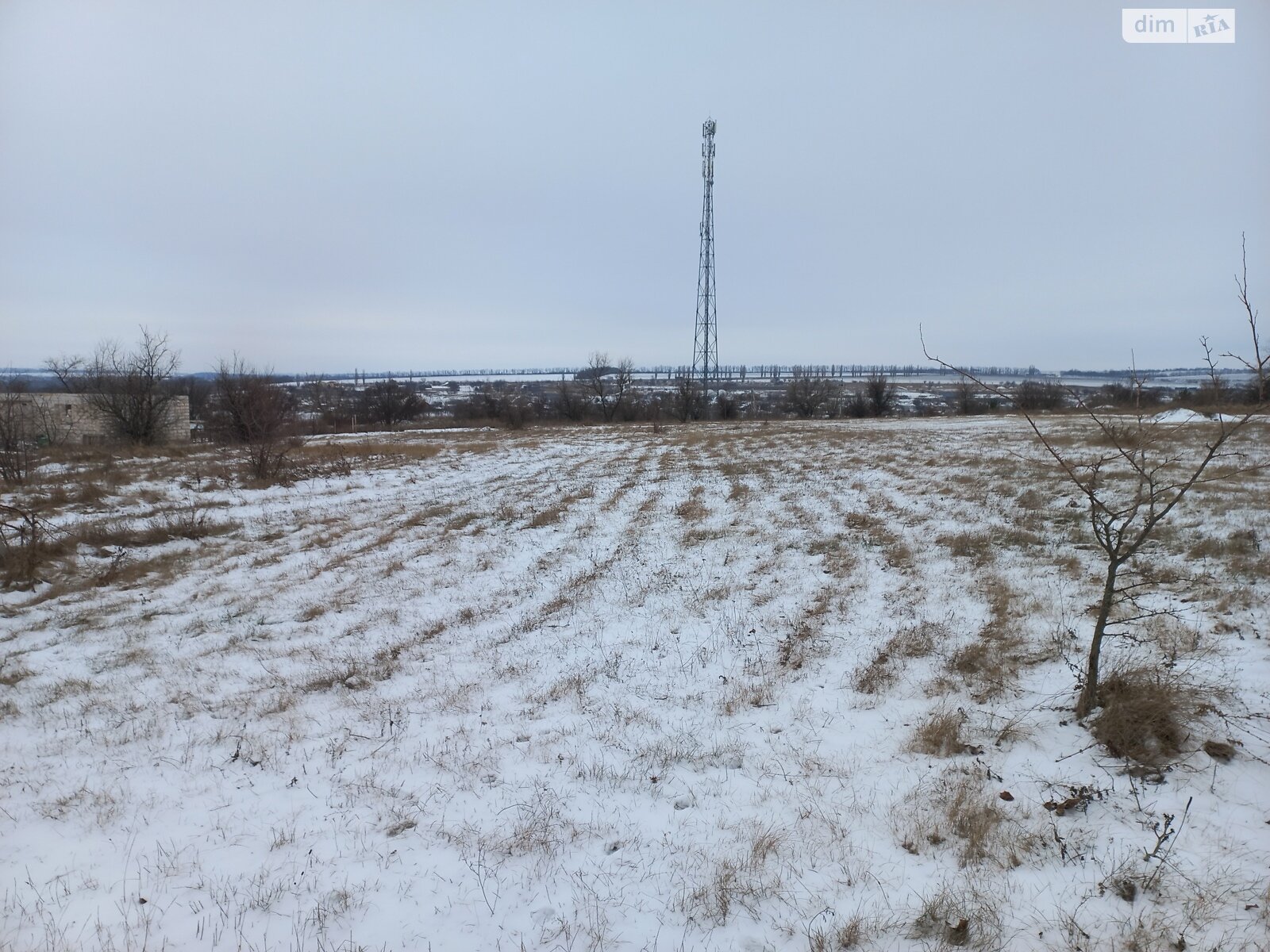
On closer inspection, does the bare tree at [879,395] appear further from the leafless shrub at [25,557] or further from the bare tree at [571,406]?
the leafless shrub at [25,557]

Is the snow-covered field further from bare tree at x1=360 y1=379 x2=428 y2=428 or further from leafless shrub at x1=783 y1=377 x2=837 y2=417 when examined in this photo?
bare tree at x1=360 y1=379 x2=428 y2=428

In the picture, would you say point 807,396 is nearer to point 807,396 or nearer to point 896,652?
point 807,396

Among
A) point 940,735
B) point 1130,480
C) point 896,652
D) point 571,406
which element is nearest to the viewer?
point 940,735

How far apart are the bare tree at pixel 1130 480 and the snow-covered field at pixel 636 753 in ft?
1.15

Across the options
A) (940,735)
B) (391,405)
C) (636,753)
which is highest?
(391,405)

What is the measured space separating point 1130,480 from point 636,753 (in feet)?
40.8

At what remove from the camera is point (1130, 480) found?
12.0 meters

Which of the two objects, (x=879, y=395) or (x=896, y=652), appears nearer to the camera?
(x=896, y=652)

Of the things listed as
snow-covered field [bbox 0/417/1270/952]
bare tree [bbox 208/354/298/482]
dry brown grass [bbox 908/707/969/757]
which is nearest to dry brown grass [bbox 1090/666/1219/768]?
snow-covered field [bbox 0/417/1270/952]

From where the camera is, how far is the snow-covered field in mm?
2949

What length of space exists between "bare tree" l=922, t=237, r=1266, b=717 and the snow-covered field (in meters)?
0.35

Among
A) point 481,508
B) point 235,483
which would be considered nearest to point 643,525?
point 481,508

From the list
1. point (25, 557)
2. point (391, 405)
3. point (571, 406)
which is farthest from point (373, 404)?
point (25, 557)

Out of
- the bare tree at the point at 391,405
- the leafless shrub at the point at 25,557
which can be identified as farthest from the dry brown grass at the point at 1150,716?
the bare tree at the point at 391,405
